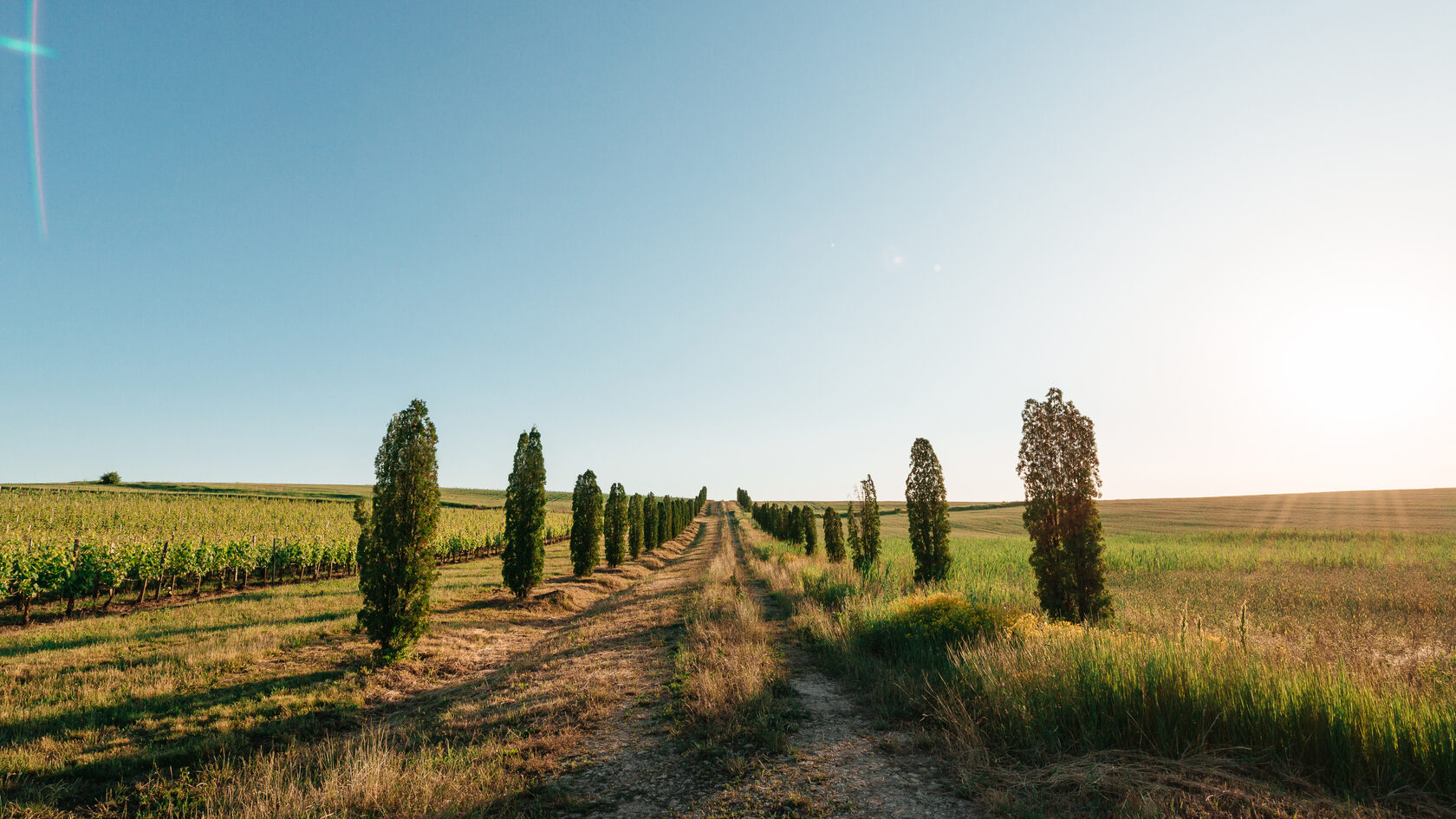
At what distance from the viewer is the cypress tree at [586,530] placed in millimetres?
23672

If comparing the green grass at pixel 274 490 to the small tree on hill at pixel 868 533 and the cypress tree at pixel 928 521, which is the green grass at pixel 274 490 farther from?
the cypress tree at pixel 928 521

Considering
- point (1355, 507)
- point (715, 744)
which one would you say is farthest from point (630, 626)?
point (1355, 507)

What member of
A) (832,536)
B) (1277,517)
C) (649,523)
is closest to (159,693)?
(832,536)

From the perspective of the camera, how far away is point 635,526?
3512 cm

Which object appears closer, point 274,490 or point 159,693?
point 159,693

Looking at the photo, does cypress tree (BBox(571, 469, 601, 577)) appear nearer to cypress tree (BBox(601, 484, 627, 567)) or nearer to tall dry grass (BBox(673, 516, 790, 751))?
cypress tree (BBox(601, 484, 627, 567))

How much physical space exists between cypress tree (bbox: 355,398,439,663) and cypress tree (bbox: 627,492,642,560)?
924 inches

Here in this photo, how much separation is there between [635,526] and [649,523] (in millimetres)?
4802

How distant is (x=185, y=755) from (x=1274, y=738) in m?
11.4

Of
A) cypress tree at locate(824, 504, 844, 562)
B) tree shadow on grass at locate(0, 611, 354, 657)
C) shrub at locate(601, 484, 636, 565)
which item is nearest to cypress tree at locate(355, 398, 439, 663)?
tree shadow on grass at locate(0, 611, 354, 657)

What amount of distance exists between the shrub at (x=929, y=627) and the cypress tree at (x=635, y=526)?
25.6 m

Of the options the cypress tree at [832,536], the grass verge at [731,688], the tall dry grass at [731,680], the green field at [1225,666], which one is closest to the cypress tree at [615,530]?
the cypress tree at [832,536]

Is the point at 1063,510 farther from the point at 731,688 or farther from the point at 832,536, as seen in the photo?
the point at 832,536

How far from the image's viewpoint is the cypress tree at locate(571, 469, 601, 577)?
2367 centimetres
